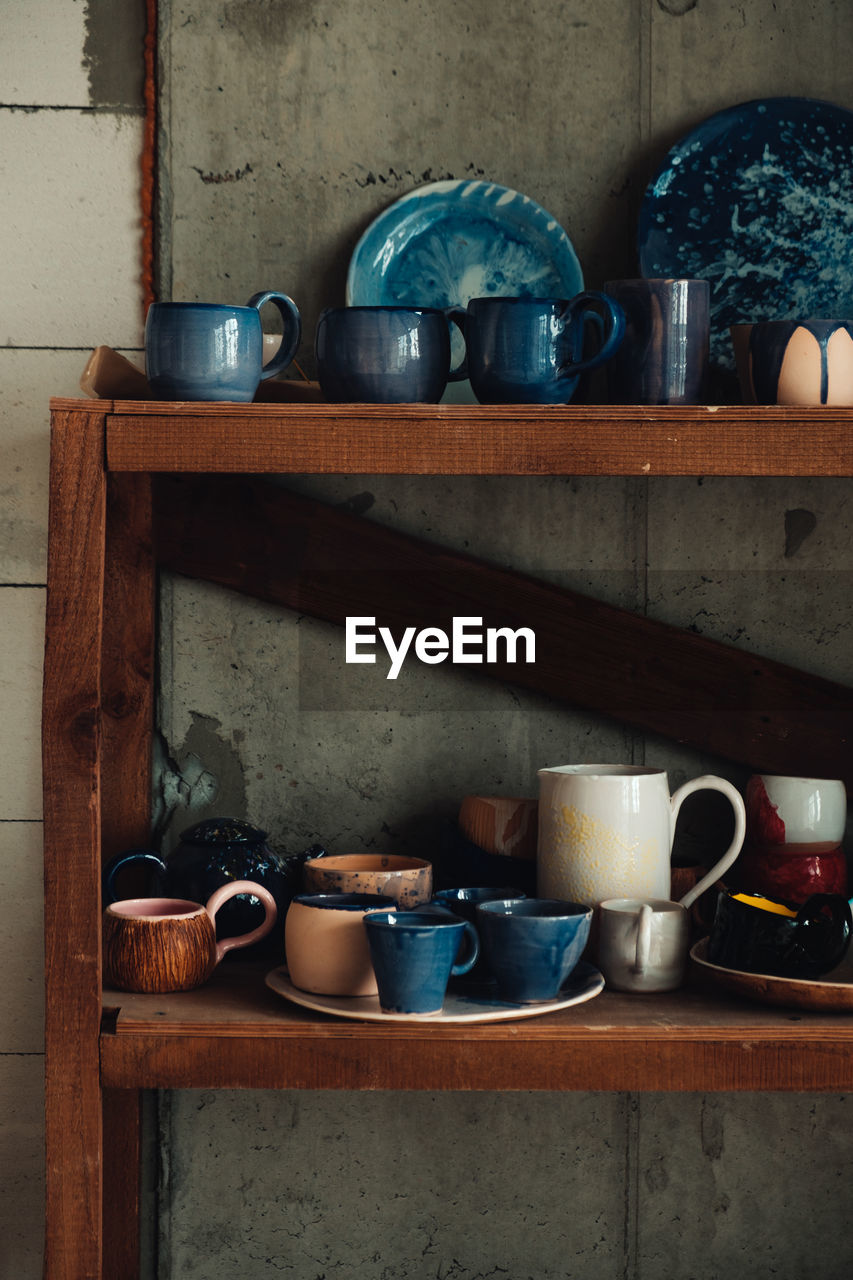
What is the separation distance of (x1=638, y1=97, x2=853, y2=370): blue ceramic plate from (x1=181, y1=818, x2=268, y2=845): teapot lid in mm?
840

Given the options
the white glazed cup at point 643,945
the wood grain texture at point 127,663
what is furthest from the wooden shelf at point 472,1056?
the wood grain texture at point 127,663

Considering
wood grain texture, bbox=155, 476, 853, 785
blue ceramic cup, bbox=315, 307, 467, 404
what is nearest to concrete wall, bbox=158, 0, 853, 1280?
wood grain texture, bbox=155, 476, 853, 785

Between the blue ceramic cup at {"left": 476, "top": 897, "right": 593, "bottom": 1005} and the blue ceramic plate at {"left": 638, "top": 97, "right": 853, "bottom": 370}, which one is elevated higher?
the blue ceramic plate at {"left": 638, "top": 97, "right": 853, "bottom": 370}

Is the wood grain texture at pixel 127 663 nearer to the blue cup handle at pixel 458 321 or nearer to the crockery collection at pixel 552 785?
the crockery collection at pixel 552 785

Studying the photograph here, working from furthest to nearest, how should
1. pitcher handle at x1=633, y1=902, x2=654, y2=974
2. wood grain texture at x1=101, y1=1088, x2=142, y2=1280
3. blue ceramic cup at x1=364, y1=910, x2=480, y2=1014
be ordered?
wood grain texture at x1=101, y1=1088, x2=142, y2=1280
pitcher handle at x1=633, y1=902, x2=654, y2=974
blue ceramic cup at x1=364, y1=910, x2=480, y2=1014

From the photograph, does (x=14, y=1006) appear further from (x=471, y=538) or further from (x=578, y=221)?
(x=578, y=221)

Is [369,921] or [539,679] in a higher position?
[539,679]

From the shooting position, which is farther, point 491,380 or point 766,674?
point 766,674

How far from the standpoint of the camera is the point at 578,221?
1547mm

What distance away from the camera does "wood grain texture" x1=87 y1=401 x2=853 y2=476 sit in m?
1.12

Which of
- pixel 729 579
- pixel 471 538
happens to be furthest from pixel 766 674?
pixel 471 538

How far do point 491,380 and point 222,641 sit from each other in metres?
0.57

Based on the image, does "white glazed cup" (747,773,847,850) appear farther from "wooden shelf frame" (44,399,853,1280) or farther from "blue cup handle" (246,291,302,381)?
"blue cup handle" (246,291,302,381)

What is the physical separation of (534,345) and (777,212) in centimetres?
54
